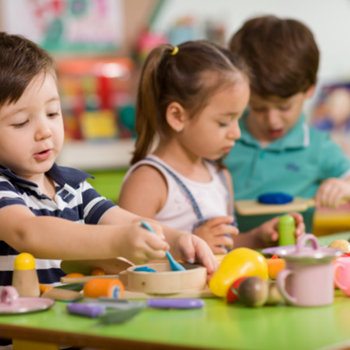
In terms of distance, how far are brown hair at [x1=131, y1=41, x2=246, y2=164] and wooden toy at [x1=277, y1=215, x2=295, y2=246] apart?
297 millimetres

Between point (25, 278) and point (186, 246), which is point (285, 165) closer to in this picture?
point (186, 246)

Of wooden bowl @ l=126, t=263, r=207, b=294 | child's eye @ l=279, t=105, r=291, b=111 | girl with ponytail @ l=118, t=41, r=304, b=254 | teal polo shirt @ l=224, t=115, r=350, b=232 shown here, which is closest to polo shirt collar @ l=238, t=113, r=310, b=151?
teal polo shirt @ l=224, t=115, r=350, b=232

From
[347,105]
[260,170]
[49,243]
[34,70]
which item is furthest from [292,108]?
[347,105]

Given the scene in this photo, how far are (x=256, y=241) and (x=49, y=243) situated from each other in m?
0.69

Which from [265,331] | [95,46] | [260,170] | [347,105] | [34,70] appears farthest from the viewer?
[95,46]

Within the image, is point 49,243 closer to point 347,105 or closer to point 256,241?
point 256,241

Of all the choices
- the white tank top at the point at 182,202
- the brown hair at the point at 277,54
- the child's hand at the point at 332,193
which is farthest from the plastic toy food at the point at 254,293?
the brown hair at the point at 277,54

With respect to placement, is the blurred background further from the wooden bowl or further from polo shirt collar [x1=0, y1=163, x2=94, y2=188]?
the wooden bowl

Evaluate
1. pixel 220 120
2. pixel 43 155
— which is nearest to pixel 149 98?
pixel 220 120

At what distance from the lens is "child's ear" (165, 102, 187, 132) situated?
1208 mm

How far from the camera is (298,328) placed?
490 millimetres

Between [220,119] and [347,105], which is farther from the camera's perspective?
[347,105]

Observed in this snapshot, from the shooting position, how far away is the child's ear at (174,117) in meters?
1.21

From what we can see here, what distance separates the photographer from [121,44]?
3.20 meters
